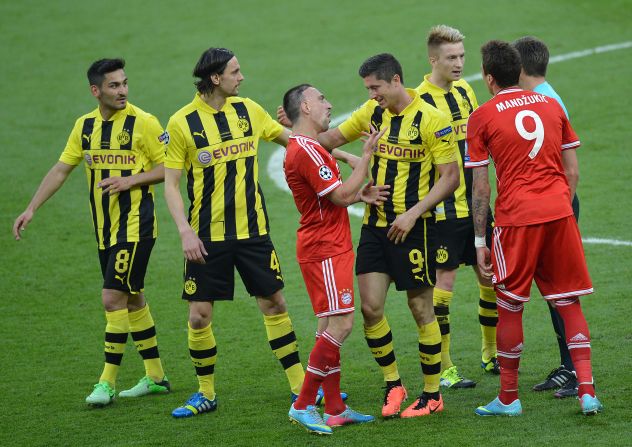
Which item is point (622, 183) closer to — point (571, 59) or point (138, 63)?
point (571, 59)

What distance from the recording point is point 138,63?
67.9 ft

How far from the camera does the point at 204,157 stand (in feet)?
24.5

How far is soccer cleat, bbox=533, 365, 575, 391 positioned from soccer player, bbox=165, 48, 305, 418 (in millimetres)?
1758

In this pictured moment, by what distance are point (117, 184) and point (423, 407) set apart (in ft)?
9.43

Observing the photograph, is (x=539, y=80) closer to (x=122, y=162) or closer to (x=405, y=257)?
(x=405, y=257)

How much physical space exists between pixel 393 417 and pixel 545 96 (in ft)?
7.77

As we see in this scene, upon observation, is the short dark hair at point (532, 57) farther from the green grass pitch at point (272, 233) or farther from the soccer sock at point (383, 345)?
the green grass pitch at point (272, 233)

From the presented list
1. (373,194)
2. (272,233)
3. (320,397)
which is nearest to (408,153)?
(373,194)

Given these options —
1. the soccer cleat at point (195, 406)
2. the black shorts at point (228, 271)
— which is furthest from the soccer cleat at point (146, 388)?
the black shorts at point (228, 271)

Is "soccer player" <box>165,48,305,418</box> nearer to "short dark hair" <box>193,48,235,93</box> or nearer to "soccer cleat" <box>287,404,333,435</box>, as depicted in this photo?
"short dark hair" <box>193,48,235,93</box>

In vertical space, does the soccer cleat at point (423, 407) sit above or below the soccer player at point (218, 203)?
below

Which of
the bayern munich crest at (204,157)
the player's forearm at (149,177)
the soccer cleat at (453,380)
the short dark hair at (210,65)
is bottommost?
the soccer cleat at (453,380)

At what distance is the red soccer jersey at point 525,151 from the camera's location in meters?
6.66

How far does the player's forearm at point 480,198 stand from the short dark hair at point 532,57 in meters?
1.12
